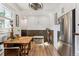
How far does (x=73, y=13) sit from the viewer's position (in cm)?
272

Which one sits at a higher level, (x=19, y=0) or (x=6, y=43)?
(x=19, y=0)

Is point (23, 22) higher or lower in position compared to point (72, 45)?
higher

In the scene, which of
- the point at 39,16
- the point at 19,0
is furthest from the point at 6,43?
the point at 39,16

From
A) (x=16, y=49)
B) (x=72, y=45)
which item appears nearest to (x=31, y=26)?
(x=16, y=49)

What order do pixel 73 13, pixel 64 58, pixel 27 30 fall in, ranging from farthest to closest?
1. pixel 27 30
2. pixel 73 13
3. pixel 64 58

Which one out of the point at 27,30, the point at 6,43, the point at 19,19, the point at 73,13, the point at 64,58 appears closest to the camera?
the point at 64,58

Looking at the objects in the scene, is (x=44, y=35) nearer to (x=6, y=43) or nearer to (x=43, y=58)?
(x=6, y=43)

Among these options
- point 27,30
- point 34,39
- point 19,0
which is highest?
point 19,0

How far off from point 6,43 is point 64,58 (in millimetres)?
2361

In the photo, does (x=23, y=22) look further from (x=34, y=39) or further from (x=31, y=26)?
(x=34, y=39)

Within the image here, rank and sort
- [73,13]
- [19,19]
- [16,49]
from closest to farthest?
1. [73,13]
2. [16,49]
3. [19,19]

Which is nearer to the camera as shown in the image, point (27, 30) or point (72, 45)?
point (72, 45)

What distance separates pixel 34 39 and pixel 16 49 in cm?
287

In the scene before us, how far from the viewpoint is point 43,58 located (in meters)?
1.01
